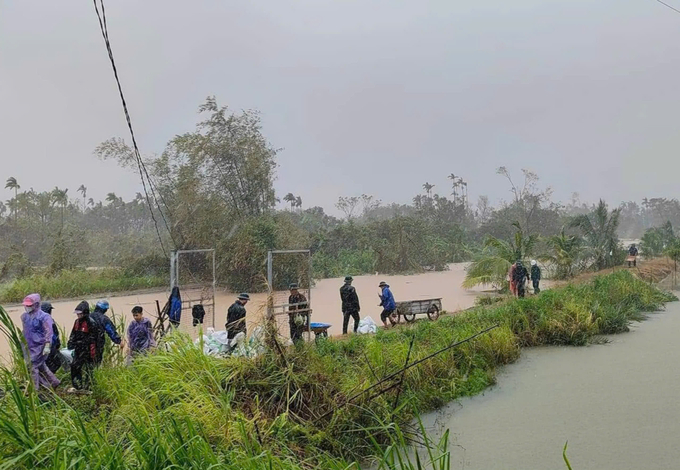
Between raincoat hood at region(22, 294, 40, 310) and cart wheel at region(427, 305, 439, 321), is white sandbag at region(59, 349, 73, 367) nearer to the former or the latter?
raincoat hood at region(22, 294, 40, 310)

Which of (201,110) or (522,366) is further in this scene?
(201,110)

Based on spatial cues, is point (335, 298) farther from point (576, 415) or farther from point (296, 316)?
Result: point (576, 415)

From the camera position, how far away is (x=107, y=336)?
6652mm

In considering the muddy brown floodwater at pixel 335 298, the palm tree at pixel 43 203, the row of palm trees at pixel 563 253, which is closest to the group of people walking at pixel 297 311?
the muddy brown floodwater at pixel 335 298

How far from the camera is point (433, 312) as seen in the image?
11.7 meters

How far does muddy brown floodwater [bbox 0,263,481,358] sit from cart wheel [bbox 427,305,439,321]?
1.70 metres

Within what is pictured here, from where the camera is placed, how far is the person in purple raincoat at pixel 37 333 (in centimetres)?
549

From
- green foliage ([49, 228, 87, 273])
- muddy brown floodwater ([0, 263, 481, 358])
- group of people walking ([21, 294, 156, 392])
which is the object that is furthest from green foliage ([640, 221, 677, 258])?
green foliage ([49, 228, 87, 273])

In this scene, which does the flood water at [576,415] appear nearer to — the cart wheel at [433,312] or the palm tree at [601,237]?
the cart wheel at [433,312]

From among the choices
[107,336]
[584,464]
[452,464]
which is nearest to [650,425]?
[584,464]

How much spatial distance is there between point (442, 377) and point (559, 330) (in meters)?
4.14

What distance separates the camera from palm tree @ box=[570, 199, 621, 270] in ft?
Result: 75.7

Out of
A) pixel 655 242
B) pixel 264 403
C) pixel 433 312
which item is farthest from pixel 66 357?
pixel 655 242

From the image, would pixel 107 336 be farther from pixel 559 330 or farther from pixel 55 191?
pixel 55 191
